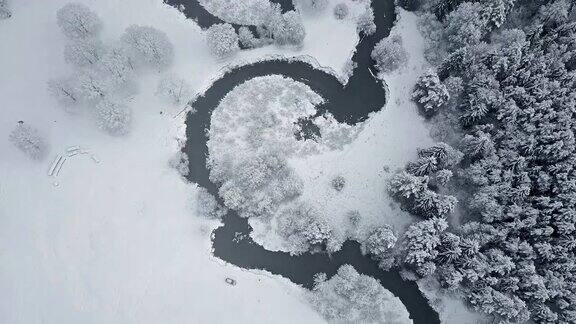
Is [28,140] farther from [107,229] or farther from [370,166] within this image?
[370,166]

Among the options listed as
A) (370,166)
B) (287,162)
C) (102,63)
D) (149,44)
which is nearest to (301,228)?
(287,162)

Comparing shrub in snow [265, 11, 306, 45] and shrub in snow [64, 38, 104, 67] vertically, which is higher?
shrub in snow [265, 11, 306, 45]

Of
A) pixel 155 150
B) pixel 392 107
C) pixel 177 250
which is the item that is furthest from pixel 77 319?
pixel 392 107

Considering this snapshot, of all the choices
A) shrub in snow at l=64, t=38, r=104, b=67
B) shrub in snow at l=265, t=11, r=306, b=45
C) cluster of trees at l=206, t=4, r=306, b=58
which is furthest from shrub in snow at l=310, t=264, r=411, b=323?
shrub in snow at l=64, t=38, r=104, b=67

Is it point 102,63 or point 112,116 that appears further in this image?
point 102,63

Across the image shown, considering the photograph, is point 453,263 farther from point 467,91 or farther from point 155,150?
point 155,150

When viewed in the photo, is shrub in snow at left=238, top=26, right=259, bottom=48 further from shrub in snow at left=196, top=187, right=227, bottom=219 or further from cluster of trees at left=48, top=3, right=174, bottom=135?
shrub in snow at left=196, top=187, right=227, bottom=219

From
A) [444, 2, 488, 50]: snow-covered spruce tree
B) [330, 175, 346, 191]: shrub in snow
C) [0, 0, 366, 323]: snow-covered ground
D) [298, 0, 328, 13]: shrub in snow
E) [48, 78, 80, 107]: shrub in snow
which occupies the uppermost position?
[444, 2, 488, 50]: snow-covered spruce tree
